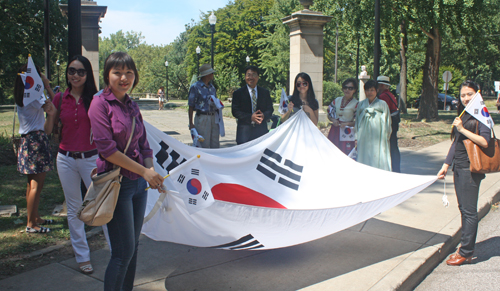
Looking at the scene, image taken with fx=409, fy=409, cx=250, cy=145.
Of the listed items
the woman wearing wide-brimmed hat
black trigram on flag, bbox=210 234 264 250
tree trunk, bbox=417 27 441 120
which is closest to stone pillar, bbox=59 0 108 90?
the woman wearing wide-brimmed hat

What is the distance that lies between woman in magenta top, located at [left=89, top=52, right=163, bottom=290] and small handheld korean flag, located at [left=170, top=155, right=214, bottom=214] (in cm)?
34

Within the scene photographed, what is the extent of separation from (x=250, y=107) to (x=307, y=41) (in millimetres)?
7857

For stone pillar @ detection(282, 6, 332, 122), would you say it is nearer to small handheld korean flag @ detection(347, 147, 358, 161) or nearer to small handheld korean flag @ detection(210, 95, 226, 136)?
small handheld korean flag @ detection(347, 147, 358, 161)

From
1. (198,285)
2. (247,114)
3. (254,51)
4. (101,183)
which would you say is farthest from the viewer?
(254,51)

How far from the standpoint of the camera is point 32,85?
4.23 meters

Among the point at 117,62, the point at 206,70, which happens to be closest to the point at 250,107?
the point at 206,70

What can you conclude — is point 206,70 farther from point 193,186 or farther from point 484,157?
point 484,157

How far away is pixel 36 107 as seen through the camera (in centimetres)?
465

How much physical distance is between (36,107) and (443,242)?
16.1 feet

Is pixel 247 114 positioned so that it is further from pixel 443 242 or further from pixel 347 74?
pixel 347 74

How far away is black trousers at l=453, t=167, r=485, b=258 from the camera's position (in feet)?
13.9

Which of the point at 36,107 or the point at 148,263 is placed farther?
the point at 36,107

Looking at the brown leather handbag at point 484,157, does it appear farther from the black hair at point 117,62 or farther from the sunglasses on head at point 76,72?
the sunglasses on head at point 76,72

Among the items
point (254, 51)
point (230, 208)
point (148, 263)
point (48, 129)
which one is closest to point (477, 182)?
point (230, 208)
